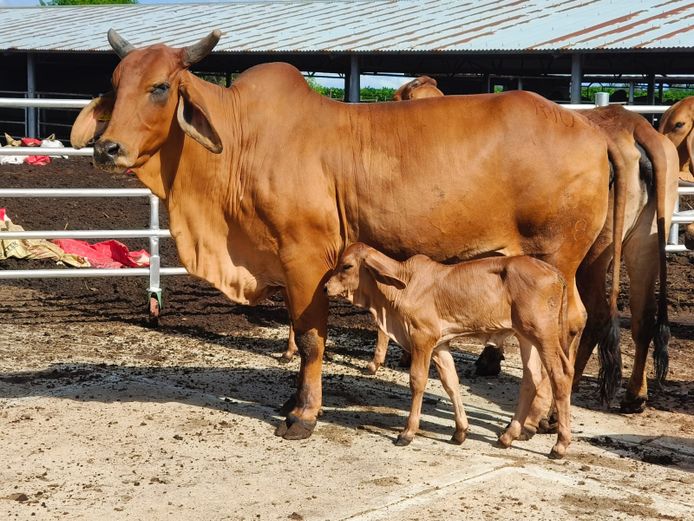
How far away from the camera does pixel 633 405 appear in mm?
7340

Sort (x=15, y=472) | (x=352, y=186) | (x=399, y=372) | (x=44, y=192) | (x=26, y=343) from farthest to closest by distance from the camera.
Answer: (x=44, y=192) → (x=26, y=343) → (x=399, y=372) → (x=352, y=186) → (x=15, y=472)

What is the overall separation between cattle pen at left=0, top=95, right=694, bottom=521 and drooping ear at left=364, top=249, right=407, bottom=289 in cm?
100

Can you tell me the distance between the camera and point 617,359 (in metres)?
7.04

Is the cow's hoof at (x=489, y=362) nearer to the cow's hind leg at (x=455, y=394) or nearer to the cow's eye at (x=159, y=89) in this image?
the cow's hind leg at (x=455, y=394)

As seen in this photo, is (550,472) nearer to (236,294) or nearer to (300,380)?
(300,380)

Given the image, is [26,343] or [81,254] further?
[81,254]

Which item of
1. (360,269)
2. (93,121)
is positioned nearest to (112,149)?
(93,121)

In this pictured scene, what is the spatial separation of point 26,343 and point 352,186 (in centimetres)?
Result: 396

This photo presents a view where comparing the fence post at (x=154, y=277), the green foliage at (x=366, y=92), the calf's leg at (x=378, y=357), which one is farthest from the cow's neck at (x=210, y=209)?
the green foliage at (x=366, y=92)

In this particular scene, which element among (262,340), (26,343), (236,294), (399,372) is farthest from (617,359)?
(26,343)

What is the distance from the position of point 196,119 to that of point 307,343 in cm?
158

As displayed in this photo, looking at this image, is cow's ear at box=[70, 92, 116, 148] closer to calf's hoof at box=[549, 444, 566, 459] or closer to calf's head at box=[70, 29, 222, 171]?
calf's head at box=[70, 29, 222, 171]

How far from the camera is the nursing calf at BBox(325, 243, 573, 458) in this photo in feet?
20.2

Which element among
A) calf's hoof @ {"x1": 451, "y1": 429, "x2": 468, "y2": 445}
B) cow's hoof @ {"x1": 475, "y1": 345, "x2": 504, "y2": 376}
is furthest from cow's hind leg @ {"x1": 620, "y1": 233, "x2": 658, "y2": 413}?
calf's hoof @ {"x1": 451, "y1": 429, "x2": 468, "y2": 445}
